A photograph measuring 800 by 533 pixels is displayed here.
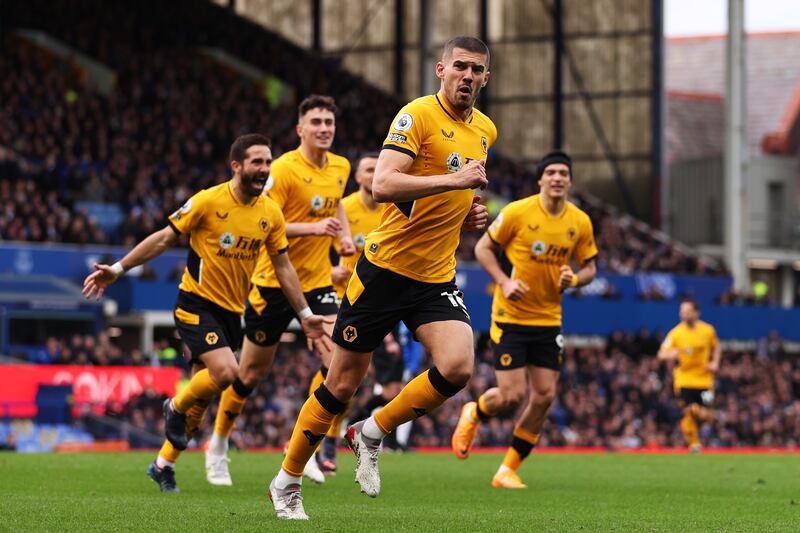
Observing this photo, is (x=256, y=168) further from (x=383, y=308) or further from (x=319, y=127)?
(x=383, y=308)

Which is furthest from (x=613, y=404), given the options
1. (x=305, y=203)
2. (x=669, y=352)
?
(x=305, y=203)

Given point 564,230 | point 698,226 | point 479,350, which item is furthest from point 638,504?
point 698,226

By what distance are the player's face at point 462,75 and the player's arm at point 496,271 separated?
3501 millimetres

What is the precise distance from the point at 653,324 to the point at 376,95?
1425cm

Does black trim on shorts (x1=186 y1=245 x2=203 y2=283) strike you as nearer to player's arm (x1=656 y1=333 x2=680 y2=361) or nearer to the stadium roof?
player's arm (x1=656 y1=333 x2=680 y2=361)

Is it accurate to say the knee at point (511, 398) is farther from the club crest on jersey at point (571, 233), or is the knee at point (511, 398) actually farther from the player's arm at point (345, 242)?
the player's arm at point (345, 242)

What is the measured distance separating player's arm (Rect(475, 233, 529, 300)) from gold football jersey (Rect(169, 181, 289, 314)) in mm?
1916

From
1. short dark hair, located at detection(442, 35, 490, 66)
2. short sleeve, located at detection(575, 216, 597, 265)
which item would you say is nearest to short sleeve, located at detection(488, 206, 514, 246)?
short sleeve, located at detection(575, 216, 597, 265)

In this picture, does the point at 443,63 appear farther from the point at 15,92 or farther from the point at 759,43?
the point at 759,43

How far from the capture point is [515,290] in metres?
11.4

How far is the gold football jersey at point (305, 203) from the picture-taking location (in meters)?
11.8

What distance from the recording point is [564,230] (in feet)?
40.9

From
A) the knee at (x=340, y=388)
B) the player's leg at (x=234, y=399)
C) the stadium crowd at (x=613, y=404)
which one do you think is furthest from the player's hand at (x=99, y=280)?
the stadium crowd at (x=613, y=404)

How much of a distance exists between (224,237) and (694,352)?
12450 mm
